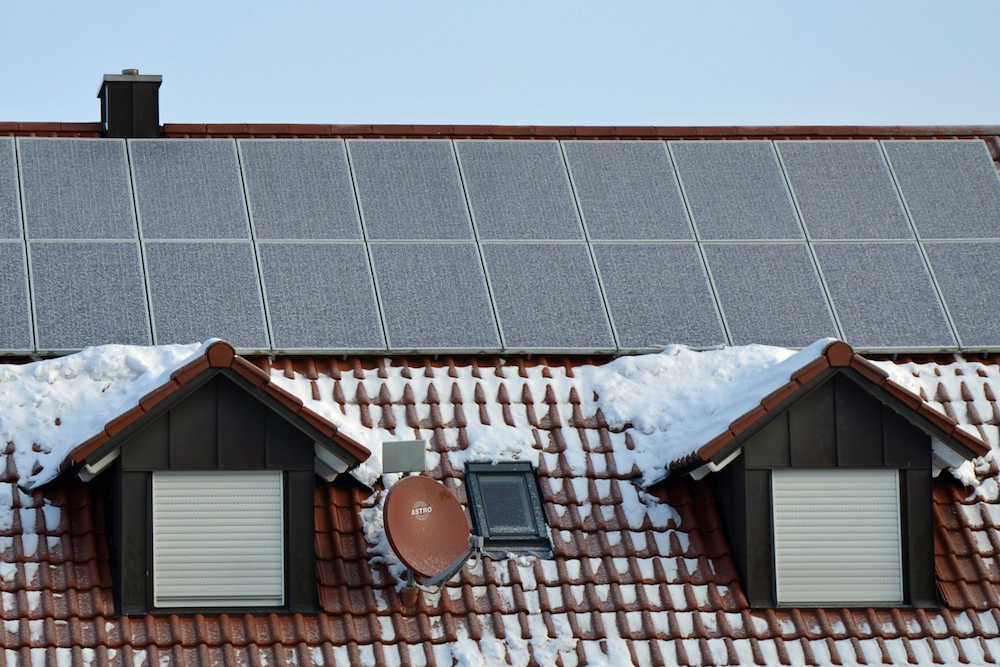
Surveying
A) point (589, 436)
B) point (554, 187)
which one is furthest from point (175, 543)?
point (554, 187)

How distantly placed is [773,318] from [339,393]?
4556mm

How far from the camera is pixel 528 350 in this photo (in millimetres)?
13688

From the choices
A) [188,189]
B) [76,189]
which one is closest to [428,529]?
[188,189]

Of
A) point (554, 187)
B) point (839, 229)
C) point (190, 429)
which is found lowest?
point (190, 429)

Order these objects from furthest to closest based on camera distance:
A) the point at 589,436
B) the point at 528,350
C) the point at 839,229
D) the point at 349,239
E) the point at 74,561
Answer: the point at 839,229, the point at 349,239, the point at 528,350, the point at 589,436, the point at 74,561

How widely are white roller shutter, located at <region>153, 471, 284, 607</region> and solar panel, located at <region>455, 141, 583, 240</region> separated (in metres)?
4.47

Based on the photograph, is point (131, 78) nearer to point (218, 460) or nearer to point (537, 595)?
point (218, 460)

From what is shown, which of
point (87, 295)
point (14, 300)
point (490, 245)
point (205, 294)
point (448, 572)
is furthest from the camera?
point (490, 245)

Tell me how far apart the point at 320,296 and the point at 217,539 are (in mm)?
3255

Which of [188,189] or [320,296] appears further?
[188,189]

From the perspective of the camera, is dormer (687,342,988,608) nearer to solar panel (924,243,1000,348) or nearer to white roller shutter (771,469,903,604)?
white roller shutter (771,469,903,604)

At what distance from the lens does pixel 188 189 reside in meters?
14.9

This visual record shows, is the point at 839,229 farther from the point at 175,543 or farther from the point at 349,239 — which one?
the point at 175,543

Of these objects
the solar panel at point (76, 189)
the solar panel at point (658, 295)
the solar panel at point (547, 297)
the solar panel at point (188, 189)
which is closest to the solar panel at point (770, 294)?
the solar panel at point (658, 295)
